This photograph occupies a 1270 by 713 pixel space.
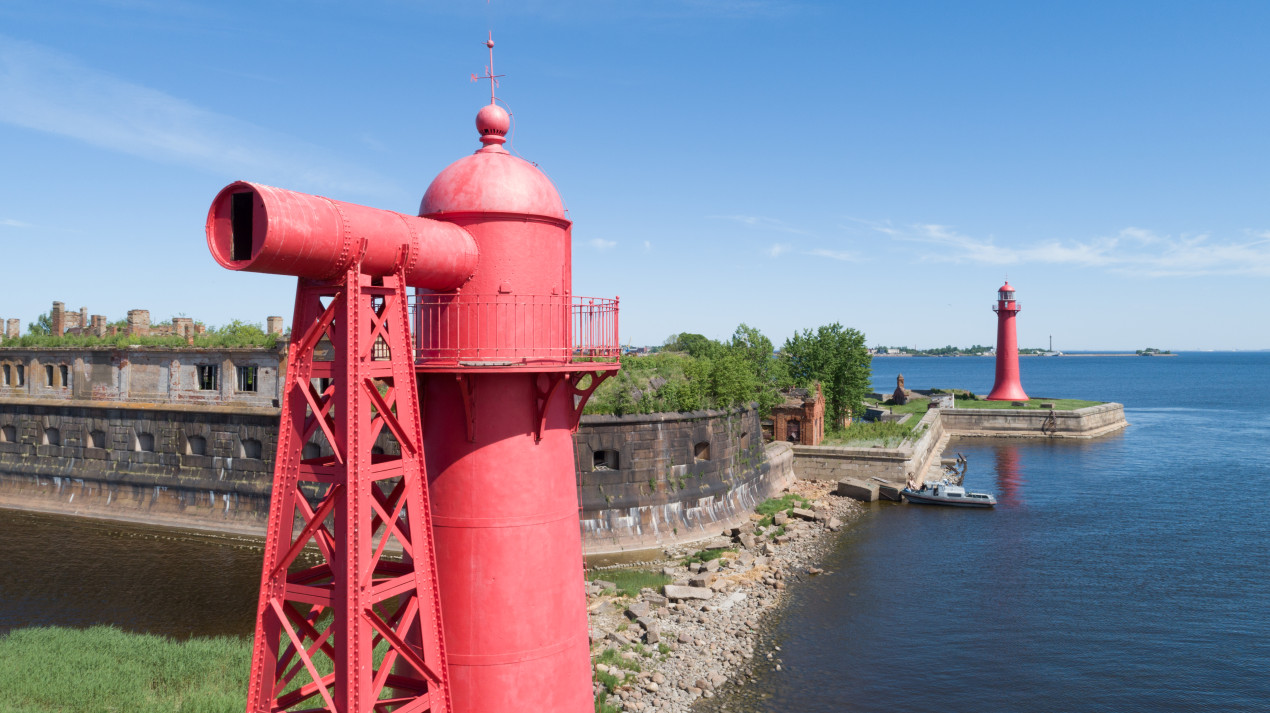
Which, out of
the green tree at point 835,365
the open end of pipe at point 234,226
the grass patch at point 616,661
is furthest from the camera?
the green tree at point 835,365

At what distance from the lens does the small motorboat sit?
4225cm

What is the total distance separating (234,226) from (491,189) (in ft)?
9.01

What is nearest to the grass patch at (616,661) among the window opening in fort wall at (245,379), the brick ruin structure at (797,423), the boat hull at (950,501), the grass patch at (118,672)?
the grass patch at (118,672)

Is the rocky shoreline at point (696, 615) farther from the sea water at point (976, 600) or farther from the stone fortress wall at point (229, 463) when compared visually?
the stone fortress wall at point (229, 463)

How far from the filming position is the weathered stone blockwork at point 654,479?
30.2 m

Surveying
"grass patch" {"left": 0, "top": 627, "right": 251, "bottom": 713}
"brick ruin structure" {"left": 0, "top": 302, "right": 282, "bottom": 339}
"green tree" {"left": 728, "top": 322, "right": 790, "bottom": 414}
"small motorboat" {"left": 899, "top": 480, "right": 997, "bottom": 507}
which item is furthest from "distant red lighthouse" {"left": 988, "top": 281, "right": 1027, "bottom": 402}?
"grass patch" {"left": 0, "top": 627, "right": 251, "bottom": 713}

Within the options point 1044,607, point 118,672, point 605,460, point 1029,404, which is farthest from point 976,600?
point 1029,404

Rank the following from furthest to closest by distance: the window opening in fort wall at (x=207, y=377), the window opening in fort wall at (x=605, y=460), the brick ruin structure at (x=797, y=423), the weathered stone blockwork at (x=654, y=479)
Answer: the brick ruin structure at (x=797, y=423) < the window opening in fort wall at (x=207, y=377) < the window opening in fort wall at (x=605, y=460) < the weathered stone blockwork at (x=654, y=479)

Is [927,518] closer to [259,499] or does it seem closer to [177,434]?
[259,499]

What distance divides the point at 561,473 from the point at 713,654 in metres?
14.1

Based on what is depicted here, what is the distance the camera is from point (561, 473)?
9430 mm

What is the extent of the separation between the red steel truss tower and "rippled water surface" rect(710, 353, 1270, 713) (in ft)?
40.5

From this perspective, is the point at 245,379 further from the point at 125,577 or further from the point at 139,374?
the point at 125,577

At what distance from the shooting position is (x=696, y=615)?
23953mm
